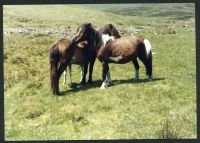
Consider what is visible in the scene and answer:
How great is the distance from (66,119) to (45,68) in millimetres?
4758

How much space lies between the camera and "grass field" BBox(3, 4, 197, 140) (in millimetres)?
18922

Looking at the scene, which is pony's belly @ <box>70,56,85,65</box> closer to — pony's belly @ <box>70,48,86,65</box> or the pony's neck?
pony's belly @ <box>70,48,86,65</box>

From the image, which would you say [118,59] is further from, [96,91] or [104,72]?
[96,91]

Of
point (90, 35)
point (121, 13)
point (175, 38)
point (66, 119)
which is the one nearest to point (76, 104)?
point (66, 119)

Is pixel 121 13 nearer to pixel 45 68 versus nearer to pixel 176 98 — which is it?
pixel 45 68

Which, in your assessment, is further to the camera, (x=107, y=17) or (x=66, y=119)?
(x=107, y=17)

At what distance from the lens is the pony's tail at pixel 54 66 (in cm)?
2077

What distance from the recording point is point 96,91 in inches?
822

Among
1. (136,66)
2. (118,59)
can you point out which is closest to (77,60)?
(118,59)

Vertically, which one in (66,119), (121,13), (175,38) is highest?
(121,13)

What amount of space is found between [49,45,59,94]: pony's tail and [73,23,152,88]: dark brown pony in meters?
1.01

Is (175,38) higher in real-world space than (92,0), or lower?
lower

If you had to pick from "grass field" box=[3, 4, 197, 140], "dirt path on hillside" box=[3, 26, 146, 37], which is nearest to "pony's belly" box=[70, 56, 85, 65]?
"grass field" box=[3, 4, 197, 140]

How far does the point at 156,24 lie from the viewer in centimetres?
2777
